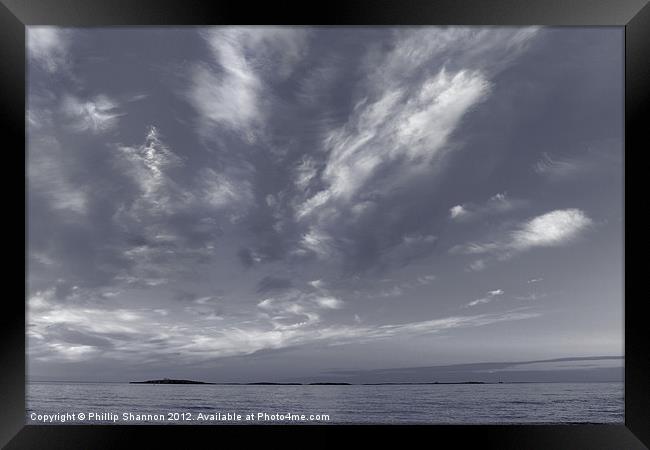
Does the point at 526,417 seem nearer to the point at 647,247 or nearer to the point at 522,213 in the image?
the point at 522,213

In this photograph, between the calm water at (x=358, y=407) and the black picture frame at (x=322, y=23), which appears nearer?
the black picture frame at (x=322, y=23)

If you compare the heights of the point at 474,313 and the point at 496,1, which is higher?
the point at 496,1

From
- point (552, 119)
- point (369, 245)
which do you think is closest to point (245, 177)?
point (369, 245)

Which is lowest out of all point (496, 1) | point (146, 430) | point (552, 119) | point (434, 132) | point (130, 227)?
point (146, 430)

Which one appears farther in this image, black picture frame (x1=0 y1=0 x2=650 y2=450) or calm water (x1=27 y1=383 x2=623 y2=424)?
calm water (x1=27 y1=383 x2=623 y2=424)

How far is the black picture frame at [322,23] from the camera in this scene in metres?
1.81

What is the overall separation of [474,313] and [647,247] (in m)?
22.9

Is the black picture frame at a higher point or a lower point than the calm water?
higher

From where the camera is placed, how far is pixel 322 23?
1943 millimetres

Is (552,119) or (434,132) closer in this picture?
(434,132)

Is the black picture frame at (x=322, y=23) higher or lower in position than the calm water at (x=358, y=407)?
higher

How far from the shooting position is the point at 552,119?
28.0m

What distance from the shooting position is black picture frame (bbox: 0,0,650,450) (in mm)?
1812

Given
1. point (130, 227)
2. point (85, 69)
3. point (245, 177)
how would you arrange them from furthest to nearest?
1. point (85, 69)
2. point (130, 227)
3. point (245, 177)
